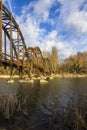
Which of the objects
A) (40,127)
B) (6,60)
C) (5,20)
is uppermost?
(5,20)

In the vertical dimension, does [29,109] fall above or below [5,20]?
below

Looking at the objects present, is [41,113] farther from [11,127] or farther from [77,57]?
[77,57]

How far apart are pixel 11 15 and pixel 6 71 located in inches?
2557

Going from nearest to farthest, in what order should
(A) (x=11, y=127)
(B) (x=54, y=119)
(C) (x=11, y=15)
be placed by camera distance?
(A) (x=11, y=127) → (B) (x=54, y=119) → (C) (x=11, y=15)

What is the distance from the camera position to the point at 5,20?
42.2m

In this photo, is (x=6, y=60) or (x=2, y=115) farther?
(x=6, y=60)

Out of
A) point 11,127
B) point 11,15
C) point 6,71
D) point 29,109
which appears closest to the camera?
point 11,127

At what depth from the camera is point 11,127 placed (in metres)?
15.9

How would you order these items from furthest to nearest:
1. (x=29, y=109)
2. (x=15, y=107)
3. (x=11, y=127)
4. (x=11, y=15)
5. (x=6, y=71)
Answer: (x=6, y=71), (x=11, y=15), (x=29, y=109), (x=15, y=107), (x=11, y=127)

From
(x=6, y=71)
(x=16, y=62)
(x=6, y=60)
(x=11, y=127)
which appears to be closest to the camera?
(x=11, y=127)

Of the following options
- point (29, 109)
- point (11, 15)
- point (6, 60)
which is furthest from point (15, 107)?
point (11, 15)

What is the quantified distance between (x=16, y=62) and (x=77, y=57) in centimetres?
10183

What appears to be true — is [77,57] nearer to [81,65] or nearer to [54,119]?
[81,65]

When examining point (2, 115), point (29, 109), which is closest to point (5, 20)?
point (29, 109)
